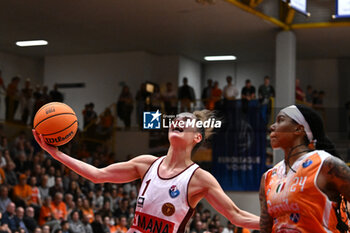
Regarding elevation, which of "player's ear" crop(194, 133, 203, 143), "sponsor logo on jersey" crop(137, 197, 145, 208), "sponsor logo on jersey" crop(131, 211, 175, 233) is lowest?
"sponsor logo on jersey" crop(131, 211, 175, 233)

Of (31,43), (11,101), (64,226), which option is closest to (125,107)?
(11,101)

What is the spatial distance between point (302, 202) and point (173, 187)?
1.36 m

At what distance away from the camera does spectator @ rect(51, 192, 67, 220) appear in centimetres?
1368

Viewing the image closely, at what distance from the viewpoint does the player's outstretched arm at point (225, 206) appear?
464 centimetres

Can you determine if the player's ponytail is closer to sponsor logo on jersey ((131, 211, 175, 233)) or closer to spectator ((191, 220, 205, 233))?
sponsor logo on jersey ((131, 211, 175, 233))

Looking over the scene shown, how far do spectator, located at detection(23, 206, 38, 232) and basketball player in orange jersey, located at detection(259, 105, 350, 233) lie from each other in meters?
9.39

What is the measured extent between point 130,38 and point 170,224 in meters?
16.7

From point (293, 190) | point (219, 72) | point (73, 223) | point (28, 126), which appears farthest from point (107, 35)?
point (293, 190)

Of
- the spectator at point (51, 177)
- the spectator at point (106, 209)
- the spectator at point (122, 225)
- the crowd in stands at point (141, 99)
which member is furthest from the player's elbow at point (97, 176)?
the crowd in stands at point (141, 99)

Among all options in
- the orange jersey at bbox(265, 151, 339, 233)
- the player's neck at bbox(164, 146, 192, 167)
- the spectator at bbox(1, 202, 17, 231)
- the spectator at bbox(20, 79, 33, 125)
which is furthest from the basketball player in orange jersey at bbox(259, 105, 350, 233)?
the spectator at bbox(20, 79, 33, 125)

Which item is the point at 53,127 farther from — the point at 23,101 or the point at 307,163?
the point at 23,101

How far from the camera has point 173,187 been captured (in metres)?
4.76

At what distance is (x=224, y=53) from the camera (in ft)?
77.1

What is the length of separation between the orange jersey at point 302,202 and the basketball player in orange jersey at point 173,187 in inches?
28.2
